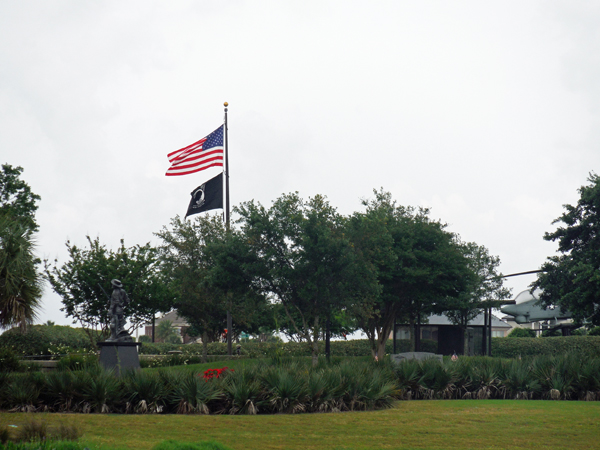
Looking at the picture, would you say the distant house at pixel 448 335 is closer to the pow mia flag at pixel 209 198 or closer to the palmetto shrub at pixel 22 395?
the pow mia flag at pixel 209 198

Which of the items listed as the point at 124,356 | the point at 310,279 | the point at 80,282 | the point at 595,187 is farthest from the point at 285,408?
the point at 595,187

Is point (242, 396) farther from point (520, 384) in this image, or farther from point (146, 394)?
point (520, 384)

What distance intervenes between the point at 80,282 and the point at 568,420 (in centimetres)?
2504

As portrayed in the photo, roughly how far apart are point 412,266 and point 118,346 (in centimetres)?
1881

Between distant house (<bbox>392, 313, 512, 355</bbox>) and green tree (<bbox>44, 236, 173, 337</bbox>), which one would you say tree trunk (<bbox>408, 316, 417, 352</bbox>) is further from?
green tree (<bbox>44, 236, 173, 337</bbox>)

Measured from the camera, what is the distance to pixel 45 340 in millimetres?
38312

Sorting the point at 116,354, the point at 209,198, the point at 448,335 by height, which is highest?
the point at 209,198

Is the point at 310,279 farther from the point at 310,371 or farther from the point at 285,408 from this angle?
the point at 285,408

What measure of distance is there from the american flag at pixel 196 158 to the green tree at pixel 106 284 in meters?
5.21

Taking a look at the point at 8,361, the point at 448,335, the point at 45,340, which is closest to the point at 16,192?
the point at 45,340

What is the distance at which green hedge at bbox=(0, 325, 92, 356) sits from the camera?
A: 34156 mm

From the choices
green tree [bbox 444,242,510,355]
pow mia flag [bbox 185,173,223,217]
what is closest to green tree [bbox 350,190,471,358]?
green tree [bbox 444,242,510,355]

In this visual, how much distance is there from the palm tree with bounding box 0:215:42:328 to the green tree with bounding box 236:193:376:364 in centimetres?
1101

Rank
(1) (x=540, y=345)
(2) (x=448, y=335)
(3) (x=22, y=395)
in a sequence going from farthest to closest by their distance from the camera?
(1) (x=540, y=345) → (2) (x=448, y=335) → (3) (x=22, y=395)
